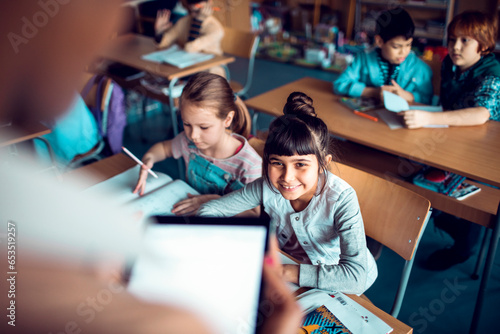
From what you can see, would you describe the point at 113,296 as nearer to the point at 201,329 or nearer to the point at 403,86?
the point at 201,329

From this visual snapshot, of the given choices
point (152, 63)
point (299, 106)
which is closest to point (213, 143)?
point (299, 106)

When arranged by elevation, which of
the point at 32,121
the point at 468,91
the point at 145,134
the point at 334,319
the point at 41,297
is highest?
the point at 32,121

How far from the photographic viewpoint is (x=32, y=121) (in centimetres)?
15

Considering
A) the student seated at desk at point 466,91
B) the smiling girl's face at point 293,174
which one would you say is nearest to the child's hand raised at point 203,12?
the student seated at desk at point 466,91

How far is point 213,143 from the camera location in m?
1.46

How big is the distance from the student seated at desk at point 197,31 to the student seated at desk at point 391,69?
1.04 m

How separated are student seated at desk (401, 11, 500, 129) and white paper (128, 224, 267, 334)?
1394 millimetres

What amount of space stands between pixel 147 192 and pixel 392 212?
83 cm

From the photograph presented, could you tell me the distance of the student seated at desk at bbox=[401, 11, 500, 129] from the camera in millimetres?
1689

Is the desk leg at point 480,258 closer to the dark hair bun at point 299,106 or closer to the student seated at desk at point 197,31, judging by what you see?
the dark hair bun at point 299,106

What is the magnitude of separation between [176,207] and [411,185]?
1.04 metres

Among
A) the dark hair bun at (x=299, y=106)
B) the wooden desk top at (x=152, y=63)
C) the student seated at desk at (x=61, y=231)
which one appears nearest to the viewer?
the student seated at desk at (x=61, y=231)

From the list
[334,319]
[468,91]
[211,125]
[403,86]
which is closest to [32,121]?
[334,319]

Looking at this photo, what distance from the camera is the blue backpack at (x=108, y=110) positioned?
1.92 meters
